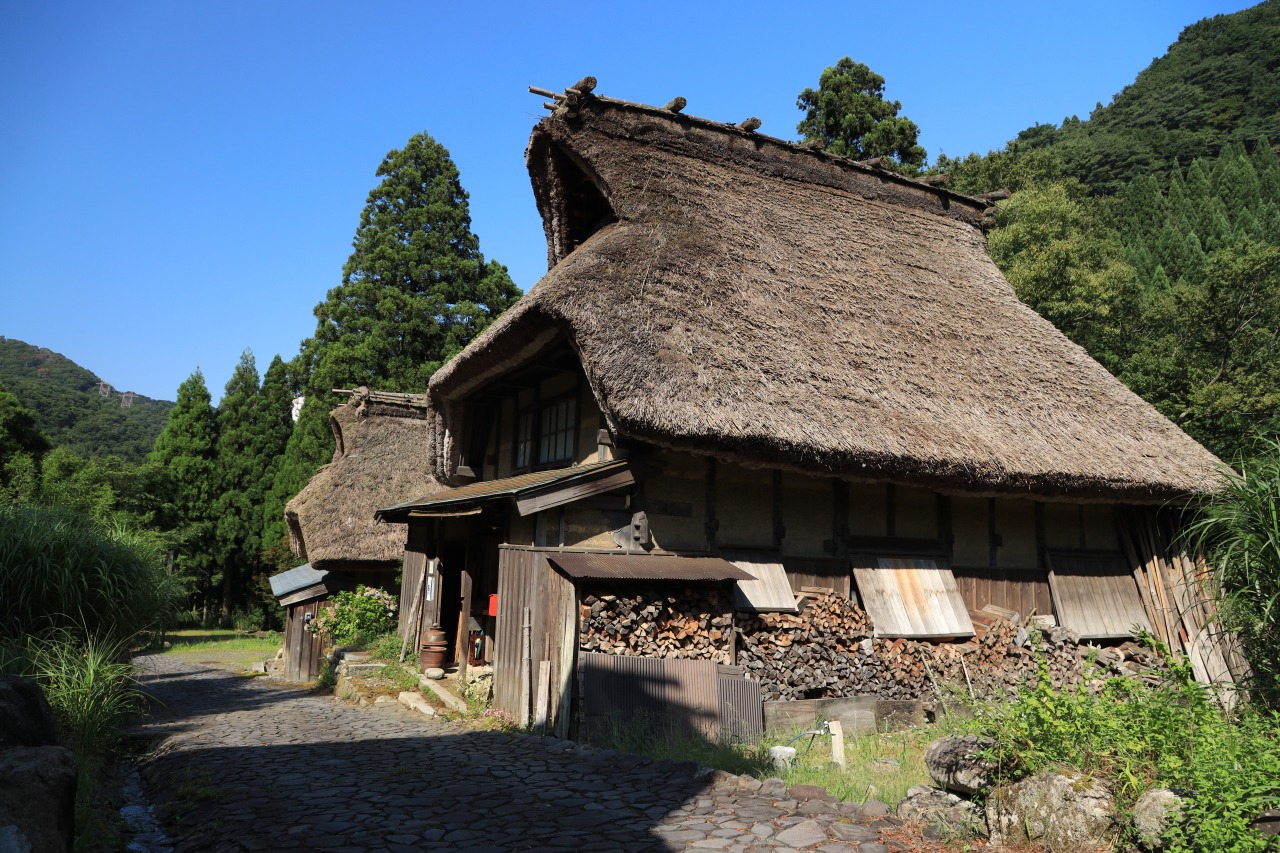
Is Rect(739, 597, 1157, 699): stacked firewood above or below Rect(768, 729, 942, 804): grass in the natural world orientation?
above

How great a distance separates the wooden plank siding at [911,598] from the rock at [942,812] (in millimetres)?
4327

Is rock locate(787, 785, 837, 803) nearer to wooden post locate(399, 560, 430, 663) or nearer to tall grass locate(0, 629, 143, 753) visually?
tall grass locate(0, 629, 143, 753)

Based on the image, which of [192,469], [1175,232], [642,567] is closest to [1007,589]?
[642,567]

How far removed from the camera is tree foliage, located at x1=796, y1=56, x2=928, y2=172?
74.3ft

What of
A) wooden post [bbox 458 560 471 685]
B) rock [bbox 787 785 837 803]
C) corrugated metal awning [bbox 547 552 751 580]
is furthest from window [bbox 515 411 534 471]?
rock [bbox 787 785 837 803]

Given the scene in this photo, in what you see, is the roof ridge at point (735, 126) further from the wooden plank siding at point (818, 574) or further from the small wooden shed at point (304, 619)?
the small wooden shed at point (304, 619)

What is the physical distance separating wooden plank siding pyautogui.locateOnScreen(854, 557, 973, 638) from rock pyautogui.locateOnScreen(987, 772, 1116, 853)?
481 centimetres

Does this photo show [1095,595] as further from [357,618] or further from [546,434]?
[357,618]

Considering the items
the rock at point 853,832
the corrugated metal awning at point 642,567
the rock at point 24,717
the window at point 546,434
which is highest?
the window at point 546,434

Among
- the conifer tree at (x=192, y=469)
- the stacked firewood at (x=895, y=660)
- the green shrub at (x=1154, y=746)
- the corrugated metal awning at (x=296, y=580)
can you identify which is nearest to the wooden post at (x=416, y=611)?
the corrugated metal awning at (x=296, y=580)

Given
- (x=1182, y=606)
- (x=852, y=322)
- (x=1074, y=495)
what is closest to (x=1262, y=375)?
(x=1182, y=606)

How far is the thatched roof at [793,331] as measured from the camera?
8227 millimetres

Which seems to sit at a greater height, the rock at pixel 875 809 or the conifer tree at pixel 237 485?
the conifer tree at pixel 237 485

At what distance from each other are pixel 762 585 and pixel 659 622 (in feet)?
4.58
